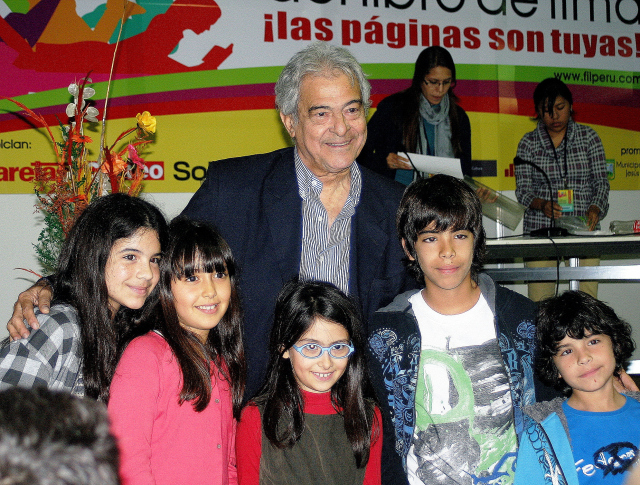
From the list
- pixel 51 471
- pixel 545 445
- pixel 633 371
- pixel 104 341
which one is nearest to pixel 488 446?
pixel 545 445

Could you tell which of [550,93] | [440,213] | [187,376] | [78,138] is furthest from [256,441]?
[550,93]

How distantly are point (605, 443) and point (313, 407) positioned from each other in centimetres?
87

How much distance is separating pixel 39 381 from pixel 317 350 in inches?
30.9

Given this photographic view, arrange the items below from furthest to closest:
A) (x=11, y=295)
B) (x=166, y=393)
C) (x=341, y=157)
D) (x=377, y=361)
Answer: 1. (x=11, y=295)
2. (x=341, y=157)
3. (x=377, y=361)
4. (x=166, y=393)

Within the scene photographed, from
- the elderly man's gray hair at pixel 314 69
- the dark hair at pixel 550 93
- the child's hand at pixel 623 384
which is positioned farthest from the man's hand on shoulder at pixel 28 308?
the dark hair at pixel 550 93

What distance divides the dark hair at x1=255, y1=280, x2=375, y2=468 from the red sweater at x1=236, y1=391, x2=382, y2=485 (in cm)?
2

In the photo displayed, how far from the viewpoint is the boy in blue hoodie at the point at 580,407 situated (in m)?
1.80

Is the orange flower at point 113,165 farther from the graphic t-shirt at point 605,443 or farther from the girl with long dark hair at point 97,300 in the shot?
the graphic t-shirt at point 605,443

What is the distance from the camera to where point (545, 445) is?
5.99 feet

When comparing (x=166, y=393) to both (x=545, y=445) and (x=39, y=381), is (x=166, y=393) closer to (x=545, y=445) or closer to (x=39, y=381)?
(x=39, y=381)

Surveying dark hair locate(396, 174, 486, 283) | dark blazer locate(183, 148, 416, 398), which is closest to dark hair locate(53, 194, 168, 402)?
dark blazer locate(183, 148, 416, 398)

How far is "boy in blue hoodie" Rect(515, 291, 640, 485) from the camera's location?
1802mm

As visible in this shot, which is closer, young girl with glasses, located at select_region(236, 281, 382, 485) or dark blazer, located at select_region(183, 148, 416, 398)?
young girl with glasses, located at select_region(236, 281, 382, 485)

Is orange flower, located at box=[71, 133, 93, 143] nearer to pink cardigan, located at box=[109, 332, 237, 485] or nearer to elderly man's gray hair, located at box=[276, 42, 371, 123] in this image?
elderly man's gray hair, located at box=[276, 42, 371, 123]
